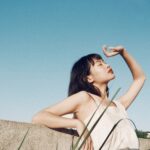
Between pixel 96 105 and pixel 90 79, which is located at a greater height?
pixel 90 79

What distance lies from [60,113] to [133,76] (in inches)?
59.1

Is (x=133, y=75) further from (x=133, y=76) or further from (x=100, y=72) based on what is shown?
(x=100, y=72)

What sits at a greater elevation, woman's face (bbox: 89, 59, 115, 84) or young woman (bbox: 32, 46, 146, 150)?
woman's face (bbox: 89, 59, 115, 84)

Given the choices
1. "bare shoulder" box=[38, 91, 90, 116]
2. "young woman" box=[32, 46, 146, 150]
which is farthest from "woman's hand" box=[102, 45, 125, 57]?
"bare shoulder" box=[38, 91, 90, 116]

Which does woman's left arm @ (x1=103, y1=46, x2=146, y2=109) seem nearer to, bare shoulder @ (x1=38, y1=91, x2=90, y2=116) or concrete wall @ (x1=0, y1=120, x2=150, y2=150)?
bare shoulder @ (x1=38, y1=91, x2=90, y2=116)

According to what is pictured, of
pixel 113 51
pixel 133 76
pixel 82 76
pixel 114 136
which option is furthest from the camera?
pixel 133 76

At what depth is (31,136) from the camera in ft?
8.27

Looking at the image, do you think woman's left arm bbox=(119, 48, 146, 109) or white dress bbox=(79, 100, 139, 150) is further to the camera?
woman's left arm bbox=(119, 48, 146, 109)

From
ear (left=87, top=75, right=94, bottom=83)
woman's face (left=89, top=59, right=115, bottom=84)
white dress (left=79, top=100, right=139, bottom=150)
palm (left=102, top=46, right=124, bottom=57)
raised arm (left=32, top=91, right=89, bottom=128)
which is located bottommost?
white dress (left=79, top=100, right=139, bottom=150)

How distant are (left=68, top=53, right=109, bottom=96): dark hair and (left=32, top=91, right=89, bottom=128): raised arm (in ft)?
1.16

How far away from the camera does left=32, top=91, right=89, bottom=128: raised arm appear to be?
2597mm

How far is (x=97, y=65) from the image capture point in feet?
11.3

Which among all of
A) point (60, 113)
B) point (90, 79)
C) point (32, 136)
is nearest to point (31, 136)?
point (32, 136)

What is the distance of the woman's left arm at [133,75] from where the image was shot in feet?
12.1
